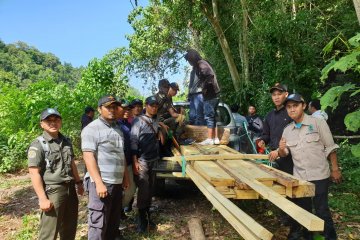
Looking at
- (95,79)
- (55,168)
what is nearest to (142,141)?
(55,168)

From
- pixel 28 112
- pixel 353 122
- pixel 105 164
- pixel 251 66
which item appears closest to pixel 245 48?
pixel 251 66

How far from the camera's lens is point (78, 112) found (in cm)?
1088

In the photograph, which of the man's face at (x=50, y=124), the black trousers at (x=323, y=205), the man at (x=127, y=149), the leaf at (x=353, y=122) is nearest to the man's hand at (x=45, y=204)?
the man's face at (x=50, y=124)

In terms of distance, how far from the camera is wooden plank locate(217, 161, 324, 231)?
1902mm

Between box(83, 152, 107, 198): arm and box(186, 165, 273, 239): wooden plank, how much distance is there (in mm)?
1001

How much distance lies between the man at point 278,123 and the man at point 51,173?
2.29m

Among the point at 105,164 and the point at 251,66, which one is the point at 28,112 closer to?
the point at 105,164

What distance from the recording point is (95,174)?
3342 mm

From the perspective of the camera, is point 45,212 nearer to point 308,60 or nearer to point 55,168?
point 55,168

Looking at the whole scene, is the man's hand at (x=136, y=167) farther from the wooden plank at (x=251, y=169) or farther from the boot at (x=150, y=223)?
the wooden plank at (x=251, y=169)

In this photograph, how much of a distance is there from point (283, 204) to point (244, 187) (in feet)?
2.37

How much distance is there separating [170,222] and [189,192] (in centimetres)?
165

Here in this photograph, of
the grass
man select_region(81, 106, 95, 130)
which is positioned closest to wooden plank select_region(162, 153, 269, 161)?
the grass

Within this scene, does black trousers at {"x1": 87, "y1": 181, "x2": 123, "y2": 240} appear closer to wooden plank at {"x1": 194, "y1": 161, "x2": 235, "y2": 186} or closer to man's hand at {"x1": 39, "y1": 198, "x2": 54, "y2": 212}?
man's hand at {"x1": 39, "y1": 198, "x2": 54, "y2": 212}
